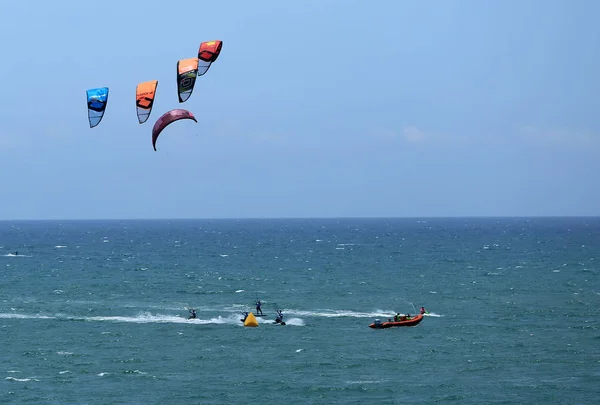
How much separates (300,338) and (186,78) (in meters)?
20.6

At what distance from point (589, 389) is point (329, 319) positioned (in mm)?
27943

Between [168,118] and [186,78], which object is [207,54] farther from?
[168,118]

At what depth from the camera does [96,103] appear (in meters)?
57.2

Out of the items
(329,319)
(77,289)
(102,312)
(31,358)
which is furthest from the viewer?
(77,289)

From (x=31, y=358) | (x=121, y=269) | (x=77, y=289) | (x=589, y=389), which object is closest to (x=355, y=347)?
(x=589, y=389)

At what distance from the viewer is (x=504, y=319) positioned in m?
75.2

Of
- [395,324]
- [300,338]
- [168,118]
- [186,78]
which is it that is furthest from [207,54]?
[395,324]

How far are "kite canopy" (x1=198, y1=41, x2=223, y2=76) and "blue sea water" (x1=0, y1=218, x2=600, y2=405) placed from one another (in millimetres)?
19165

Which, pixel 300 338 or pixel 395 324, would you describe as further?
pixel 395 324

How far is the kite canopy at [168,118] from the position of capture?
5641 centimetres

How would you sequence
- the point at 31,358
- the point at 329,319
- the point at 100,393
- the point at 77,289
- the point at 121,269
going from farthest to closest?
the point at 121,269 < the point at 77,289 < the point at 329,319 < the point at 31,358 < the point at 100,393

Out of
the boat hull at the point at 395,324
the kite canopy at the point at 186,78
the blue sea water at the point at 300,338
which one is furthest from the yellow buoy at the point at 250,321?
the kite canopy at the point at 186,78

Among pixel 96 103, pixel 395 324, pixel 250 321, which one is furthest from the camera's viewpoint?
pixel 250 321

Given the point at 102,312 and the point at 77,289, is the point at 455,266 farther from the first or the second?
the point at 102,312
